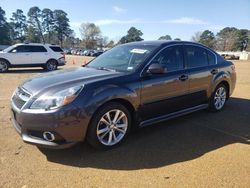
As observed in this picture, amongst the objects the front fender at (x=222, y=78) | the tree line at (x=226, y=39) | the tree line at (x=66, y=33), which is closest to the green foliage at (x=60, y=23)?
the tree line at (x=66, y=33)

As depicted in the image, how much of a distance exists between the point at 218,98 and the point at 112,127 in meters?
3.36

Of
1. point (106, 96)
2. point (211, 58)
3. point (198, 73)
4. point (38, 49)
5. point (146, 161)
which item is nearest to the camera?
point (146, 161)

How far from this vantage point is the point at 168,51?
552cm

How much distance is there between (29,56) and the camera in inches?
695

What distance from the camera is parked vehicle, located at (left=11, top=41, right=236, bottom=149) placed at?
4.01 meters

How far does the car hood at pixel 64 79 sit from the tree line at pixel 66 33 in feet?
344

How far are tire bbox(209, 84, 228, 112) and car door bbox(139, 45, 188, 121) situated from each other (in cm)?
126

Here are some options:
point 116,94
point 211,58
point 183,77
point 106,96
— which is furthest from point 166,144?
point 211,58

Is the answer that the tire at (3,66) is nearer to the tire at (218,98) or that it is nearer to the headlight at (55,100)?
the tire at (218,98)

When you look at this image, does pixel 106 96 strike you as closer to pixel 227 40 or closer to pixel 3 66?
pixel 3 66

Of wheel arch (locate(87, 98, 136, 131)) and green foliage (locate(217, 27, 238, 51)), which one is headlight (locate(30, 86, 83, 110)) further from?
green foliage (locate(217, 27, 238, 51))

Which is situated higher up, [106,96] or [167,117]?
[106,96]

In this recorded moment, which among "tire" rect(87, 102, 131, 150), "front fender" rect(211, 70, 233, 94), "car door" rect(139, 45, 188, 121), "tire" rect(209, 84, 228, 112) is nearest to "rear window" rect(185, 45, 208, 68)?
"car door" rect(139, 45, 188, 121)

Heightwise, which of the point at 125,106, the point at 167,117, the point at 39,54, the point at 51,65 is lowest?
the point at 167,117
